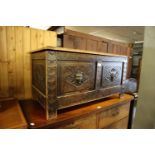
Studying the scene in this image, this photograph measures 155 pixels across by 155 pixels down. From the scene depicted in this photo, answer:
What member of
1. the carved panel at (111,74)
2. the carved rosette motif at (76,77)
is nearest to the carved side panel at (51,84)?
the carved rosette motif at (76,77)

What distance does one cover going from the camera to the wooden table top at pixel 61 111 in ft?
2.63

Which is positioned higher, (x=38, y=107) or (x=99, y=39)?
(x=99, y=39)

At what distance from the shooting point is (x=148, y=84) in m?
0.81

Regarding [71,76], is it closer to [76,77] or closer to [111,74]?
[76,77]

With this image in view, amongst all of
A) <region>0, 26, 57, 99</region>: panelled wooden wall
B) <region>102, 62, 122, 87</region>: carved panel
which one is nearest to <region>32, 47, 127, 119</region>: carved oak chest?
<region>102, 62, 122, 87</region>: carved panel

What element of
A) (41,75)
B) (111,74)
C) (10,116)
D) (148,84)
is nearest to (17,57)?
(41,75)

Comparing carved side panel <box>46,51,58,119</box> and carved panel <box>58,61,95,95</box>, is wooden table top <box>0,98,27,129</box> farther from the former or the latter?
carved panel <box>58,61,95,95</box>

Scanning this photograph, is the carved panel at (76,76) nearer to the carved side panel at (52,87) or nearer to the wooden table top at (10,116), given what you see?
the carved side panel at (52,87)

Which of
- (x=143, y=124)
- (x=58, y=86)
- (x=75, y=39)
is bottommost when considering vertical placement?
(x=143, y=124)

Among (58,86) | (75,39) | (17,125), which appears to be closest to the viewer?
(17,125)
